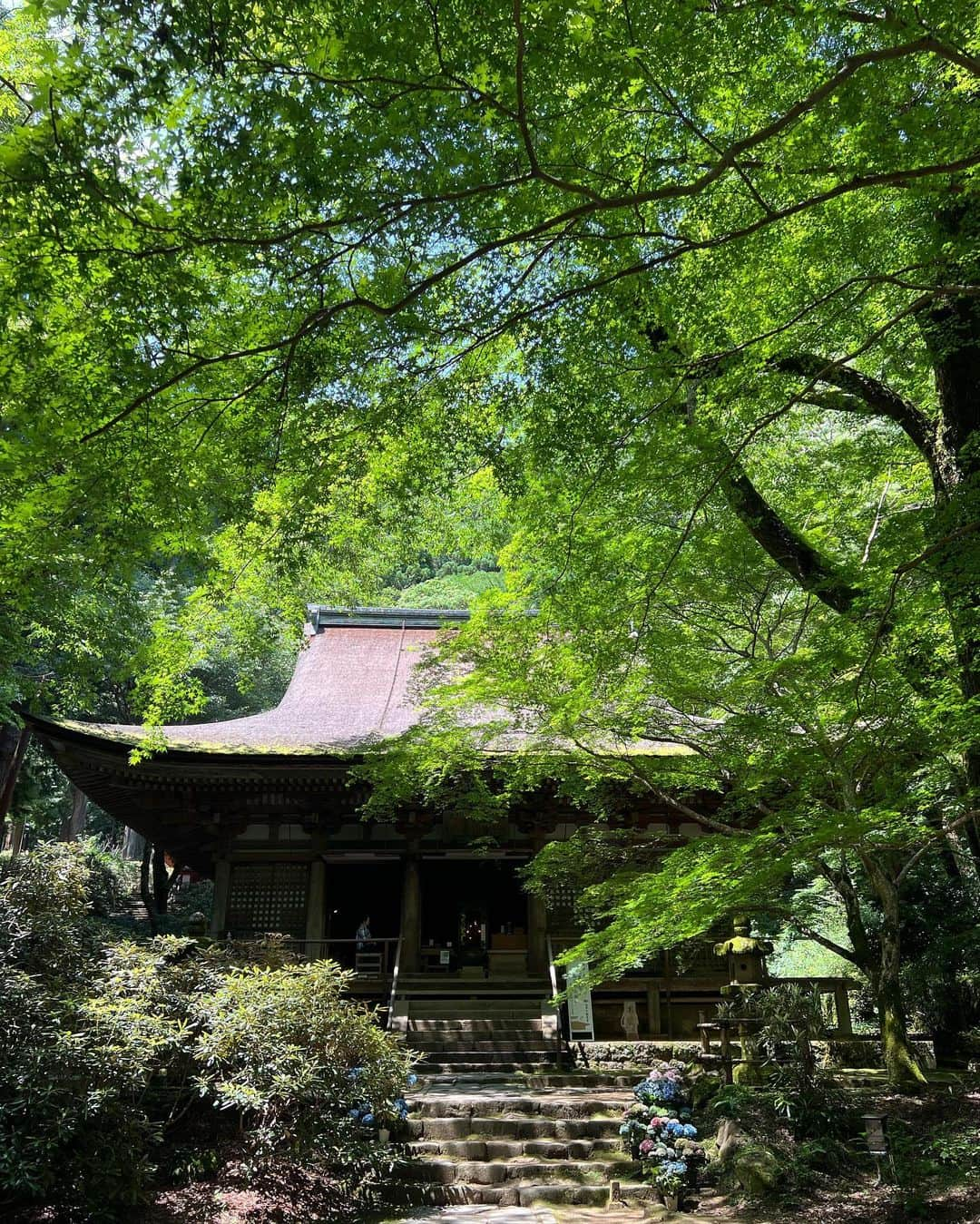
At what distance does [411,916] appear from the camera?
451 inches

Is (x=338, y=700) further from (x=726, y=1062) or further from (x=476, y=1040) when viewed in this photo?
(x=726, y=1062)

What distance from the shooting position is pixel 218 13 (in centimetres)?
277

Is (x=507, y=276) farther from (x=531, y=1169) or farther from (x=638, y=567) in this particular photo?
(x=531, y=1169)

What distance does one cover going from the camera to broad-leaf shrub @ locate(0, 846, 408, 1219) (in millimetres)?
4715

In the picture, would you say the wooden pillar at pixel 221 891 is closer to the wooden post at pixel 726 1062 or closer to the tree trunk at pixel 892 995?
the wooden post at pixel 726 1062

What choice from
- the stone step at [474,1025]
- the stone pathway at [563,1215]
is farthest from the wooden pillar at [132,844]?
the stone pathway at [563,1215]

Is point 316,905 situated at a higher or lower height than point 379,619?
lower

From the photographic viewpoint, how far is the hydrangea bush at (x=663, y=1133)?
617cm

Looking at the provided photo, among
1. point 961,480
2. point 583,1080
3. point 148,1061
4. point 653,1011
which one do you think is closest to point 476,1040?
point 583,1080

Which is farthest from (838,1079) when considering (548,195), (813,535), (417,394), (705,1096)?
(548,195)

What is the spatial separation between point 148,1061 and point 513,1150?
308 cm

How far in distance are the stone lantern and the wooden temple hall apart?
0.63m

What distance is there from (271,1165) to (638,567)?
4889 mm

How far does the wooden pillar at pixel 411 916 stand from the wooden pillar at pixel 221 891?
2.36 meters
